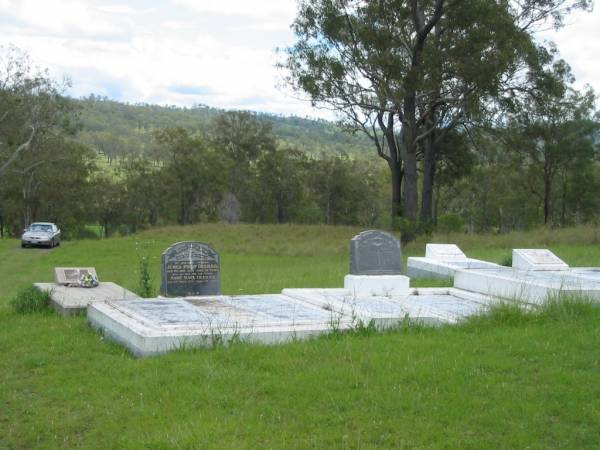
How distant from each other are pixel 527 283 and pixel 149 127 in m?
130

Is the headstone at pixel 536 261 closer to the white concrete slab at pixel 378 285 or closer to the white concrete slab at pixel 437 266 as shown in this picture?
the white concrete slab at pixel 437 266

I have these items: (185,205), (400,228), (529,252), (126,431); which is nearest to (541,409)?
(126,431)

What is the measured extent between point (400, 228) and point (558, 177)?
31936 millimetres

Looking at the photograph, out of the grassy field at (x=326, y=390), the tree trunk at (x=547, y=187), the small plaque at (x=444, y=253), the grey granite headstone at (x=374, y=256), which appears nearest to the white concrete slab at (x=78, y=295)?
the grassy field at (x=326, y=390)

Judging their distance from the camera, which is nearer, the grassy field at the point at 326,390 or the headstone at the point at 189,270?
the grassy field at the point at 326,390

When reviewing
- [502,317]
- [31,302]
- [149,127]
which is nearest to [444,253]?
[502,317]

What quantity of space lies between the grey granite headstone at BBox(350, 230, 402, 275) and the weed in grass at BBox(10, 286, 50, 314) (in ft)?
16.4

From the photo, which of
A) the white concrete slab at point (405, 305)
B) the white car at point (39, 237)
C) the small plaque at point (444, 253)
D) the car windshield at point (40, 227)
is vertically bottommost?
the white car at point (39, 237)

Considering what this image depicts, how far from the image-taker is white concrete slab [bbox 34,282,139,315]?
10.8 metres

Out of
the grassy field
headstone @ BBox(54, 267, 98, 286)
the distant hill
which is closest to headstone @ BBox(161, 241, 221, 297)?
headstone @ BBox(54, 267, 98, 286)

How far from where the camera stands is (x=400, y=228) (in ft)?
104

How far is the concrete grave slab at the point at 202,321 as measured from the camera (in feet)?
25.5

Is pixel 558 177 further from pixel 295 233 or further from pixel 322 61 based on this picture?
pixel 322 61

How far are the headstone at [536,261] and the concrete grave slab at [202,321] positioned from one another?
19.9ft
